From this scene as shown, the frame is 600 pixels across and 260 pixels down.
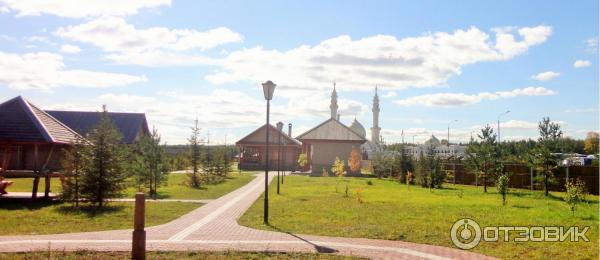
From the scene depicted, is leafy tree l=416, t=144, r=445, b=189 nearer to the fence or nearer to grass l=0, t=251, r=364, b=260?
the fence

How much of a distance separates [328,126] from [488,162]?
24987mm

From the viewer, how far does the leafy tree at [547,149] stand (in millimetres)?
26312

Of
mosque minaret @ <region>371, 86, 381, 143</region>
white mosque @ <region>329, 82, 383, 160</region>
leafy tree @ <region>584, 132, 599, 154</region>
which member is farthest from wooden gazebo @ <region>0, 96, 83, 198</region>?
leafy tree @ <region>584, 132, 599, 154</region>

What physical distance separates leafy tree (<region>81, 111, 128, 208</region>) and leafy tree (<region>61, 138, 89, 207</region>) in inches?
9.6

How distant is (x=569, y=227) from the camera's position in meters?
13.8

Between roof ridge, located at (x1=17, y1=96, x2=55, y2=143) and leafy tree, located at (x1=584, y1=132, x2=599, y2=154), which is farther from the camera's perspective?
leafy tree, located at (x1=584, y1=132, x2=599, y2=154)

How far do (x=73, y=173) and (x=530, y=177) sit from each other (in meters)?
27.1

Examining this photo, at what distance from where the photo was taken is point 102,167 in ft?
60.6

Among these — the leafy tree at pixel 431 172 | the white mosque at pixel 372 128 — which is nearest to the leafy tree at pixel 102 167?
the leafy tree at pixel 431 172

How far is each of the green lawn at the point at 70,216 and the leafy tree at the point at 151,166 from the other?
5.47m

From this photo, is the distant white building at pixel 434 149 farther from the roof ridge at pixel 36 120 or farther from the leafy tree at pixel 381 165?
the roof ridge at pixel 36 120

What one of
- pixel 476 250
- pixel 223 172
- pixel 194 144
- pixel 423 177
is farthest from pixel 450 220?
pixel 223 172

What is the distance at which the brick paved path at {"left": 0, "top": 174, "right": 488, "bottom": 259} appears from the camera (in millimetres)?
10180

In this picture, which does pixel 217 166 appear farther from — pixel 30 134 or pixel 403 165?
pixel 30 134
